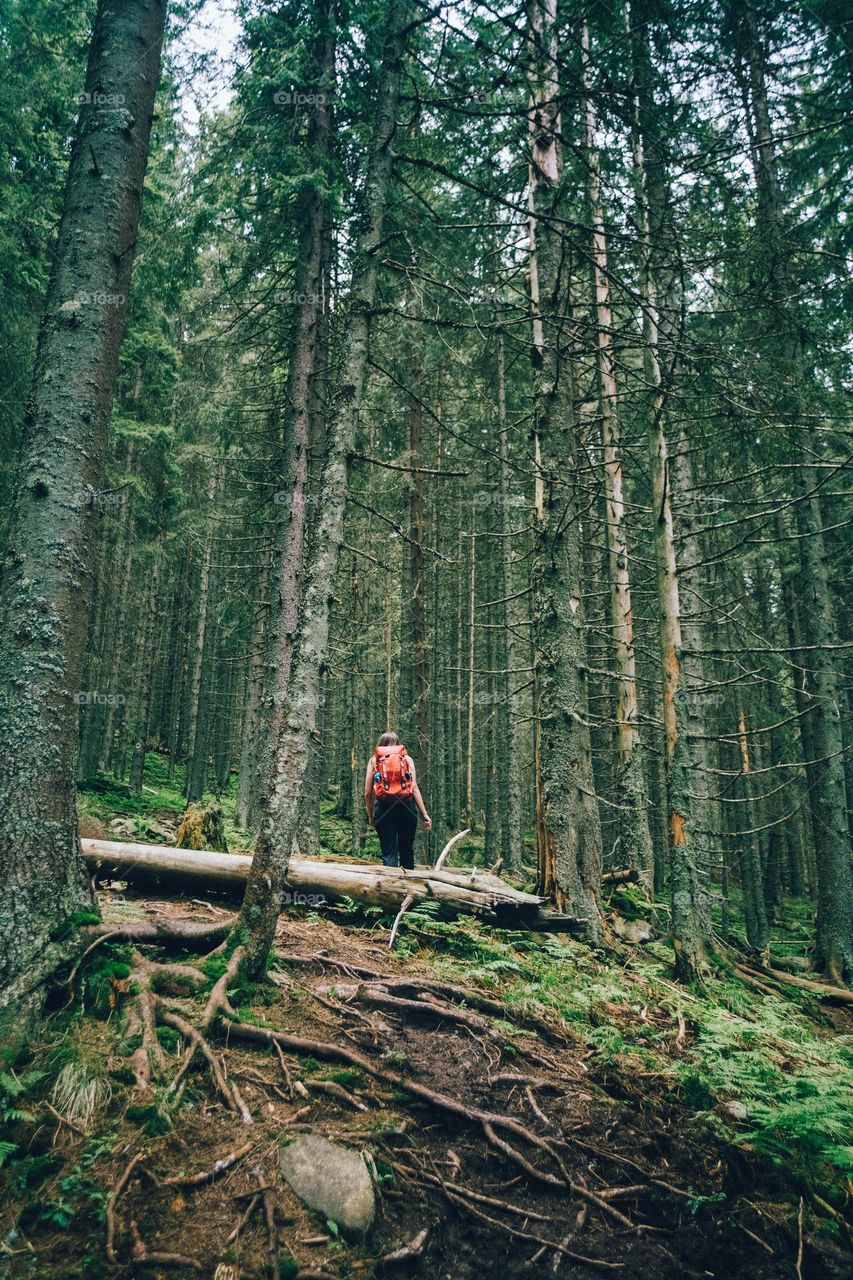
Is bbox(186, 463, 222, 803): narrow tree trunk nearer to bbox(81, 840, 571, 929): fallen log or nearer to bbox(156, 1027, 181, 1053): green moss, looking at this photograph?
bbox(81, 840, 571, 929): fallen log

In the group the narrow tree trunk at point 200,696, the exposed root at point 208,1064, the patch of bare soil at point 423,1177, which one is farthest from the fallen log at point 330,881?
the narrow tree trunk at point 200,696

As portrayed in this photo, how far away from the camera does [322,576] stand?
494 centimetres

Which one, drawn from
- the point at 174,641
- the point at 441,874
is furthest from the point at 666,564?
the point at 174,641

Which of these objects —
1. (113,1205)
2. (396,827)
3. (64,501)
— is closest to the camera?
(113,1205)

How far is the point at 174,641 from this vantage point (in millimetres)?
30891

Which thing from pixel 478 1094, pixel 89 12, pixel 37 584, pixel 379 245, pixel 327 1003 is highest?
pixel 89 12

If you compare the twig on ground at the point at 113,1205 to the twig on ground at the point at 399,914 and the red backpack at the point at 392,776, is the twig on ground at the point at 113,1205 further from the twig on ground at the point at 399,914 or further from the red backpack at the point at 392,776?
the red backpack at the point at 392,776

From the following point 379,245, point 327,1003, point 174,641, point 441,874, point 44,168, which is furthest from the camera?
point 174,641

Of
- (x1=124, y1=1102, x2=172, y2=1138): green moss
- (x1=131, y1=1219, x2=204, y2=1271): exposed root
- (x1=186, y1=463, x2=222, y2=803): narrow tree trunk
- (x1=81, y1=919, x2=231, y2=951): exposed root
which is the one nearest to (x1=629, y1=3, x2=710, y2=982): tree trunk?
(x1=81, y1=919, x2=231, y2=951): exposed root

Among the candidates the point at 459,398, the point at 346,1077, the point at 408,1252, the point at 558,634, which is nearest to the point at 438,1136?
the point at 346,1077

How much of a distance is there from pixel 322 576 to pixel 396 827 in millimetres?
4720

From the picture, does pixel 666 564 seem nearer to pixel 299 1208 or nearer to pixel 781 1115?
pixel 781 1115

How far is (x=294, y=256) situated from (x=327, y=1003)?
13.4 m

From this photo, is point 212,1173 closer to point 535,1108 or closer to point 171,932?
point 535,1108
